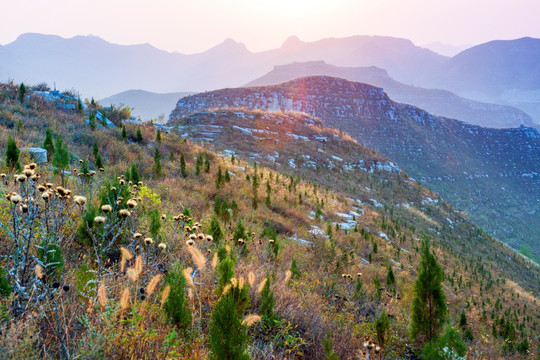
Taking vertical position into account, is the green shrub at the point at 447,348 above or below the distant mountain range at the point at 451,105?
below

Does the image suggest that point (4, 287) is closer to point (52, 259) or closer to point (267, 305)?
point (52, 259)

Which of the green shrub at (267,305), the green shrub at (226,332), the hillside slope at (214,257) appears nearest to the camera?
the green shrub at (226,332)

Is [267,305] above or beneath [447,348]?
above

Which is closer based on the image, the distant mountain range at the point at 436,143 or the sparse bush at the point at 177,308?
the sparse bush at the point at 177,308

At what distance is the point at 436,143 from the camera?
5747 centimetres

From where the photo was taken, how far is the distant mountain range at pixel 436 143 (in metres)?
42.2

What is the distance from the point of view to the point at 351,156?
90.6 feet

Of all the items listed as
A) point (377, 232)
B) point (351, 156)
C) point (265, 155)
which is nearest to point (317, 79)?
point (351, 156)

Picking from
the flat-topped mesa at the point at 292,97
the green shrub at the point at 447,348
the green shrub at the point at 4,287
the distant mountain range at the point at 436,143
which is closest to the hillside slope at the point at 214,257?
the green shrub at the point at 4,287

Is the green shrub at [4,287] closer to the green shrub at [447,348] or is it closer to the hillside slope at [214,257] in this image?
the hillside slope at [214,257]

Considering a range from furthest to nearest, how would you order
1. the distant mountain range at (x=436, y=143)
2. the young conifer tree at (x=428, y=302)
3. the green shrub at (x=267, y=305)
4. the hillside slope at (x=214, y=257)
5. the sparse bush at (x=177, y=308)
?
the distant mountain range at (x=436, y=143), the young conifer tree at (x=428, y=302), the green shrub at (x=267, y=305), the sparse bush at (x=177, y=308), the hillside slope at (x=214, y=257)

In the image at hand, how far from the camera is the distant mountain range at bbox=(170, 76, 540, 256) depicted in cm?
4222

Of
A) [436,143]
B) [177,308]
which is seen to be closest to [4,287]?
[177,308]

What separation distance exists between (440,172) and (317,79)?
35.2 meters
